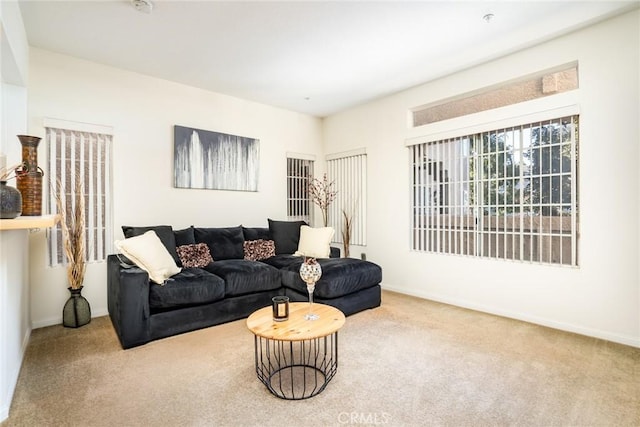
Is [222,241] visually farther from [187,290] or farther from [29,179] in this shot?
[29,179]

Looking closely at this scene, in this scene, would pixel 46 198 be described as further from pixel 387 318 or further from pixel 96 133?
pixel 387 318

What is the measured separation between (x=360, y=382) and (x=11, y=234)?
7.98ft

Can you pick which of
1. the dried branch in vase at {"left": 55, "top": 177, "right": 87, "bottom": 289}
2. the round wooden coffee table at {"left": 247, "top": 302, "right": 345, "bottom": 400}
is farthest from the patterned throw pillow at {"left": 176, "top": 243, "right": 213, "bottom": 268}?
the round wooden coffee table at {"left": 247, "top": 302, "right": 345, "bottom": 400}

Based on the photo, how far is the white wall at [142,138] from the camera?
10.5ft

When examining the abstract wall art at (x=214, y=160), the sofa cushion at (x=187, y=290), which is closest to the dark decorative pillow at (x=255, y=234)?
the abstract wall art at (x=214, y=160)

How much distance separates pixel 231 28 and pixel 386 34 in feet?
4.69

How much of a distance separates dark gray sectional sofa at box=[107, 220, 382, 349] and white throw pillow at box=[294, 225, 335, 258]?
165mm

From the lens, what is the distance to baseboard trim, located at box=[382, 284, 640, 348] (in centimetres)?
268

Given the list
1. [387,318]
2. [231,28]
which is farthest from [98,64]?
[387,318]

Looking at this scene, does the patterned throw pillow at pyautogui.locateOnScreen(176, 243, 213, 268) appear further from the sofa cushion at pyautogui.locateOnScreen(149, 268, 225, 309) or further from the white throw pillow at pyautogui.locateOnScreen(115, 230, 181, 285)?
the white throw pillow at pyautogui.locateOnScreen(115, 230, 181, 285)

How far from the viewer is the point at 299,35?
117 inches

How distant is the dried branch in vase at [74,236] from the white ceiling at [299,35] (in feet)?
5.16

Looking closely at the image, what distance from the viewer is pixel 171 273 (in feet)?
9.92

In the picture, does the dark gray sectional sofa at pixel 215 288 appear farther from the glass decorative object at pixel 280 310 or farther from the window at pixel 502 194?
the window at pixel 502 194
